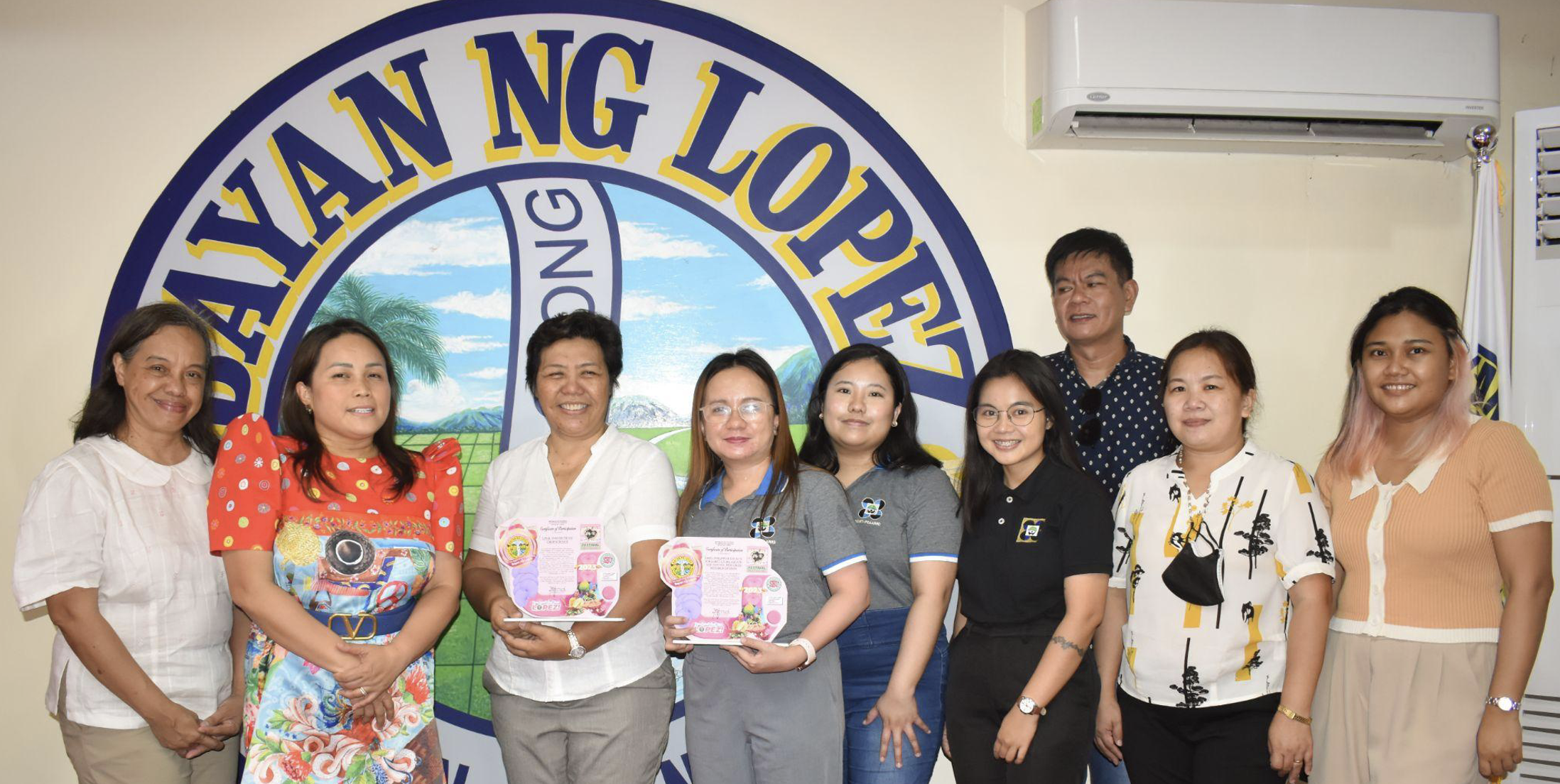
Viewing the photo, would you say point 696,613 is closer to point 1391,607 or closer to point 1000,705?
point 1000,705

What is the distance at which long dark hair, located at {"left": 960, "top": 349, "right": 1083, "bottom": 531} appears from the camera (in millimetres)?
2443

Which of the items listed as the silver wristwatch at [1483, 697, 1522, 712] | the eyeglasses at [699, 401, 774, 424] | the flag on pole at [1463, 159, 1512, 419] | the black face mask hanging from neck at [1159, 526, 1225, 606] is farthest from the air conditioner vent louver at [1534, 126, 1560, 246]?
the eyeglasses at [699, 401, 774, 424]

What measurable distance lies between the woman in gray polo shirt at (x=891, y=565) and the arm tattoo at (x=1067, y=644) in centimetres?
29

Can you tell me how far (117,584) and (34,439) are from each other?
4.28 feet

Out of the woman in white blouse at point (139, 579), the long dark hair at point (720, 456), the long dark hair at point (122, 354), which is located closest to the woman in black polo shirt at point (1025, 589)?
the long dark hair at point (720, 456)

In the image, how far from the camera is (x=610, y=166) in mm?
3379

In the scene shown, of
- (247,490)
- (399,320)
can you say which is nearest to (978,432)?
(247,490)

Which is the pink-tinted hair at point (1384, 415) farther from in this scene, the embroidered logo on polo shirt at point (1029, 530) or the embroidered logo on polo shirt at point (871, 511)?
the embroidered logo on polo shirt at point (871, 511)

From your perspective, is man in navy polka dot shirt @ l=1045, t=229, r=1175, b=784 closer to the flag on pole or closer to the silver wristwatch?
the silver wristwatch

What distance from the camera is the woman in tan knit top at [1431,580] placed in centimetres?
225

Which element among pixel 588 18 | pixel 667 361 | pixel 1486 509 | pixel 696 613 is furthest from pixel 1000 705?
pixel 588 18

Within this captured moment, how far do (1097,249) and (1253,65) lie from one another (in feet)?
3.02

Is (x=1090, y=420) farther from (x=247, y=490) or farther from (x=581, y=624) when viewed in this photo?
(x=247, y=490)

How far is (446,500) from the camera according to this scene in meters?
2.48
